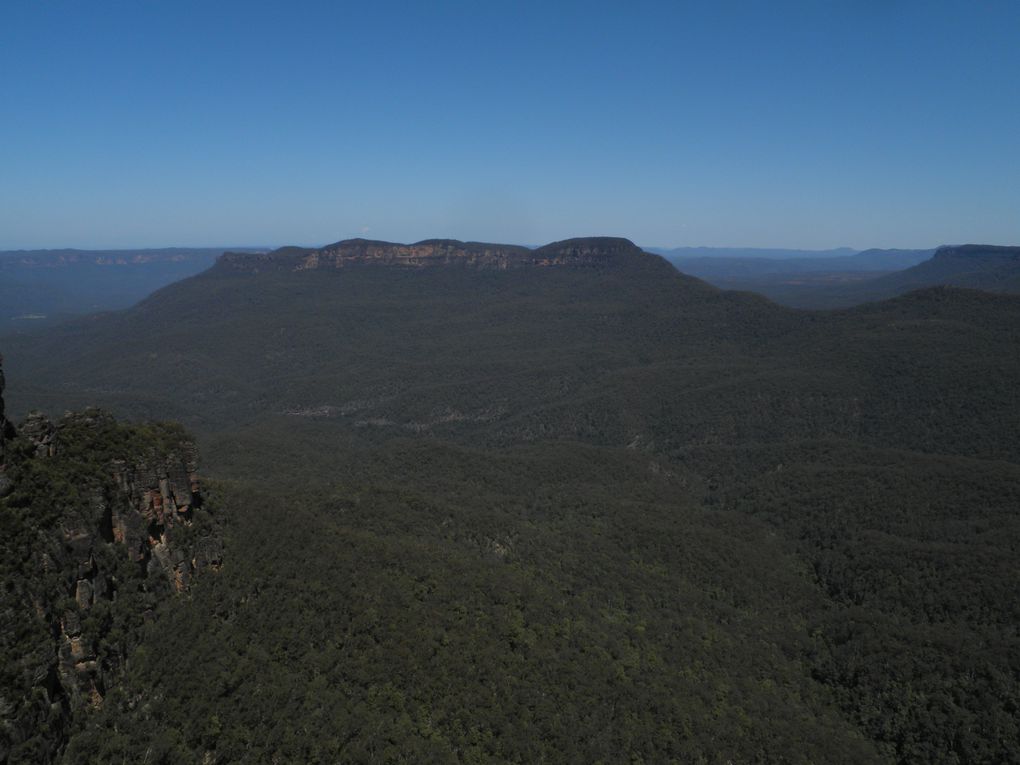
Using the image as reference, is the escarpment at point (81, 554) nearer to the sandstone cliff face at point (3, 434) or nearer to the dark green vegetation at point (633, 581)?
the sandstone cliff face at point (3, 434)

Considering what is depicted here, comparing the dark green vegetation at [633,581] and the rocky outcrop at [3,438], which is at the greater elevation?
the rocky outcrop at [3,438]

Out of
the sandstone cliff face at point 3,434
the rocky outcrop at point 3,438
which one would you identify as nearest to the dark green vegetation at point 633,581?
the rocky outcrop at point 3,438

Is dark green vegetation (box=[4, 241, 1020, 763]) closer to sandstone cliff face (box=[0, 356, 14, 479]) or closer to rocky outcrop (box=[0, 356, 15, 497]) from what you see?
rocky outcrop (box=[0, 356, 15, 497])

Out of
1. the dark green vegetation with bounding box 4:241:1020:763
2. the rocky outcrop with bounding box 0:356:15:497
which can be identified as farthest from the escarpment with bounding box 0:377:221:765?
the dark green vegetation with bounding box 4:241:1020:763

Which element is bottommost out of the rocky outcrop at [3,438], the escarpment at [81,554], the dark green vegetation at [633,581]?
the dark green vegetation at [633,581]

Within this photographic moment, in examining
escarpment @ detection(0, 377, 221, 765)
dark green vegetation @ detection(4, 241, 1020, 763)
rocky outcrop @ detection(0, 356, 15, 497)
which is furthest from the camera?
dark green vegetation @ detection(4, 241, 1020, 763)

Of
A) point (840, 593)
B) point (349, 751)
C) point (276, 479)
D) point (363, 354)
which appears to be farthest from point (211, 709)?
point (363, 354)

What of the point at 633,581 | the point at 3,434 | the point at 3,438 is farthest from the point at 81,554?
the point at 633,581

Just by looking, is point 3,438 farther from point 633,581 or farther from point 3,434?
point 633,581
